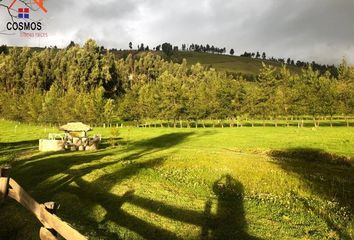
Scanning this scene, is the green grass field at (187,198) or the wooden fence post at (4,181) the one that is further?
the green grass field at (187,198)

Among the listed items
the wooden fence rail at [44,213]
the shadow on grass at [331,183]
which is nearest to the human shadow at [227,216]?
the shadow on grass at [331,183]

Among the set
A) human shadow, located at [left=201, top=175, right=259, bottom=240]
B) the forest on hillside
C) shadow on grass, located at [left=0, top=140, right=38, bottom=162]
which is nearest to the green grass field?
human shadow, located at [left=201, top=175, right=259, bottom=240]

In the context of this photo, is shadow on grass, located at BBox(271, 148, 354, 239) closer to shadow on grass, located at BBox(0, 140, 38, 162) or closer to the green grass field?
the green grass field

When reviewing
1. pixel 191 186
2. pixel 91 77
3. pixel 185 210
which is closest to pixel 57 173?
pixel 191 186

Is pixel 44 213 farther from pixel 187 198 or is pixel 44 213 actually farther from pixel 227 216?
pixel 187 198

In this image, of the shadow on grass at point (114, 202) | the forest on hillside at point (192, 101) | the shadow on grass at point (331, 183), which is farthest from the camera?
the forest on hillside at point (192, 101)

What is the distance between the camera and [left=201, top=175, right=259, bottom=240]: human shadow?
16.5m

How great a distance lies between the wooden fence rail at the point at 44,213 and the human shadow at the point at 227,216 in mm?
7417

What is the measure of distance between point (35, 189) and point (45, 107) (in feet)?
322

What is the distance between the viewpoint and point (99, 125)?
383 ft

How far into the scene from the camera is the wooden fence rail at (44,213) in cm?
958

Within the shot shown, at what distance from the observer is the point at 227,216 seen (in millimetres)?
19016

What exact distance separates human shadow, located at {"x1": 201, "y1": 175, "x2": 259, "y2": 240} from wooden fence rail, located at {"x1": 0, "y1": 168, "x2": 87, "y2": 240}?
24.3 feet

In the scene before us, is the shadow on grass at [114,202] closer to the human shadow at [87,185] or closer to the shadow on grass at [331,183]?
the human shadow at [87,185]
